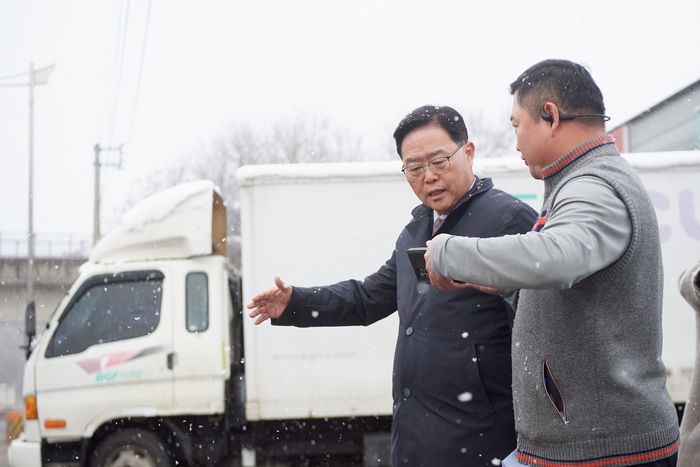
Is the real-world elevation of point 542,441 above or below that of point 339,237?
below

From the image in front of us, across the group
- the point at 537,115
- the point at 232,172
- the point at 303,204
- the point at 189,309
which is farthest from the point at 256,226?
the point at 232,172

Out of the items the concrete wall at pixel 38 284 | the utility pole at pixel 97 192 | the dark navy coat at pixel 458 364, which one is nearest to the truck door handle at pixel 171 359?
the dark navy coat at pixel 458 364

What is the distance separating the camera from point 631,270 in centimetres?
167

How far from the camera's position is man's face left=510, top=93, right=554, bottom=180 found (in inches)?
74.2

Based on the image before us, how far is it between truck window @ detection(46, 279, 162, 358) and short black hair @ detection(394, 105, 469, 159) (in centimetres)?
400

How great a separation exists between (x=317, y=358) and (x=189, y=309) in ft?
4.06

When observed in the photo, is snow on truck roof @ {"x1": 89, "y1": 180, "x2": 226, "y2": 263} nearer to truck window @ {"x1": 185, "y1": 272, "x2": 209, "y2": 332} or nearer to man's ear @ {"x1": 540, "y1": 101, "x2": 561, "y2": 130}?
truck window @ {"x1": 185, "y1": 272, "x2": 209, "y2": 332}

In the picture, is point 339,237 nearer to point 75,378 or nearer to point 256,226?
point 256,226

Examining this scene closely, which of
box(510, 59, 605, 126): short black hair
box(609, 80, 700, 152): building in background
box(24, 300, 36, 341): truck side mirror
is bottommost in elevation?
box(24, 300, 36, 341): truck side mirror

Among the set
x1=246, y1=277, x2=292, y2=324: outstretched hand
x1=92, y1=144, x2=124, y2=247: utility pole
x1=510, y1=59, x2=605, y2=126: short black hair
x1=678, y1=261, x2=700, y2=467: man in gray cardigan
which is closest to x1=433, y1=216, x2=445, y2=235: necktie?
x1=246, y1=277, x2=292, y2=324: outstretched hand

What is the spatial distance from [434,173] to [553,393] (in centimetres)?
110

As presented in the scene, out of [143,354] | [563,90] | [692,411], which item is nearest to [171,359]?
[143,354]

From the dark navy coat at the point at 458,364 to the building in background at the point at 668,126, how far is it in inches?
410

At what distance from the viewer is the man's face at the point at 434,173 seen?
2613 millimetres
